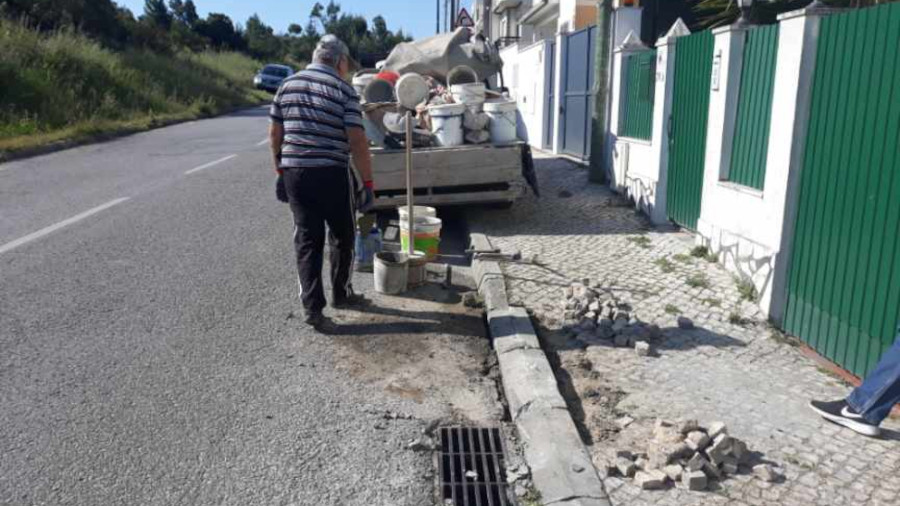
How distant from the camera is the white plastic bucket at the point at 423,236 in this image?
6.84m

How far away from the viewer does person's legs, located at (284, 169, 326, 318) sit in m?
5.22

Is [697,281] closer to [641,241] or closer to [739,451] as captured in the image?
[641,241]

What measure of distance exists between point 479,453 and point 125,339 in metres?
2.64

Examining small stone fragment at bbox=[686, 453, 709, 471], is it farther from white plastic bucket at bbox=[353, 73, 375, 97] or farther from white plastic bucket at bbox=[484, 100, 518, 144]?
white plastic bucket at bbox=[353, 73, 375, 97]

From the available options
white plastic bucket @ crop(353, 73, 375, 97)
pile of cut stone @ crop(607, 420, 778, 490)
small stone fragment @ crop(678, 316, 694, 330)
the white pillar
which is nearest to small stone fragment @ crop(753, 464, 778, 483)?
pile of cut stone @ crop(607, 420, 778, 490)

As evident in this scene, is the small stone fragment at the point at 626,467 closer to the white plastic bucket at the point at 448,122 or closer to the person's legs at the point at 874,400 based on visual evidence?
the person's legs at the point at 874,400

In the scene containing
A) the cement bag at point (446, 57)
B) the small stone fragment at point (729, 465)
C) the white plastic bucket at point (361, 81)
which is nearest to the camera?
the small stone fragment at point (729, 465)

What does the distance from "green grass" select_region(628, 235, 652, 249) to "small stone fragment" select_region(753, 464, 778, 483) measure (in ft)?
13.9

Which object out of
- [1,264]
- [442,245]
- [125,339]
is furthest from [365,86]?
[125,339]

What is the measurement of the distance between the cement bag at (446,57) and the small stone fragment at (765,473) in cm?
836

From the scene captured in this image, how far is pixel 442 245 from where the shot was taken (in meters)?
8.32

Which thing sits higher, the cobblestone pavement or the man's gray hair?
the man's gray hair

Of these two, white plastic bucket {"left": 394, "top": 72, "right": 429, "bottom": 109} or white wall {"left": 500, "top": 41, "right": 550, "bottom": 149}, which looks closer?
white plastic bucket {"left": 394, "top": 72, "right": 429, "bottom": 109}

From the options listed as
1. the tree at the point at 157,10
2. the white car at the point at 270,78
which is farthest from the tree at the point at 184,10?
the white car at the point at 270,78
